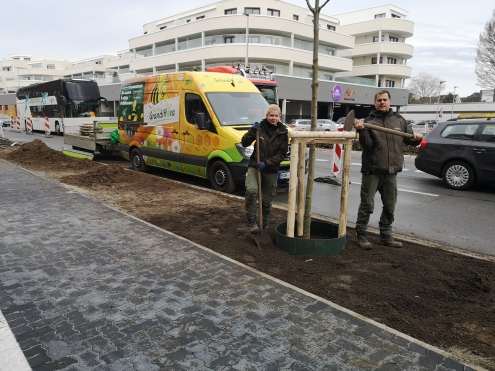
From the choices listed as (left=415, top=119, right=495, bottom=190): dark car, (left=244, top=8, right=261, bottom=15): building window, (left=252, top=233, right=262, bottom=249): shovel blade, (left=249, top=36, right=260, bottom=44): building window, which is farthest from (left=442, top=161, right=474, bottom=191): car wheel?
(left=244, top=8, right=261, bottom=15): building window

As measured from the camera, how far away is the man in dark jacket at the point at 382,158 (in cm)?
496

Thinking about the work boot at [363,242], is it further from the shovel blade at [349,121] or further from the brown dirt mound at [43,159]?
the brown dirt mound at [43,159]

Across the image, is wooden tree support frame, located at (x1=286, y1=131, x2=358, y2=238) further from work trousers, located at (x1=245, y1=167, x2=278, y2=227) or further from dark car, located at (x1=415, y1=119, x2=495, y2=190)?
dark car, located at (x1=415, y1=119, x2=495, y2=190)

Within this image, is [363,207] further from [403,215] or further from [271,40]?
[271,40]

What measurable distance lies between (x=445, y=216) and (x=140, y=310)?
606 centimetres

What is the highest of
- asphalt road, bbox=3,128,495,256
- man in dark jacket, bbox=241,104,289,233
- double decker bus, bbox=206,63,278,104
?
double decker bus, bbox=206,63,278,104

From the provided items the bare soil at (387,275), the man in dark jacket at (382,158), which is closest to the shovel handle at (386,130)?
the man in dark jacket at (382,158)

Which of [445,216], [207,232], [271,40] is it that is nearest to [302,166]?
[207,232]

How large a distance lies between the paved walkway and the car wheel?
24.9 feet

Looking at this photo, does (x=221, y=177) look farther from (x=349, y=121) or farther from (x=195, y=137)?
(x=349, y=121)

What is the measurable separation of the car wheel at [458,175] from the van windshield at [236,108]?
483 centimetres

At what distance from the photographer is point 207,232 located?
571 cm

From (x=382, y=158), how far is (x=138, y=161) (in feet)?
26.7

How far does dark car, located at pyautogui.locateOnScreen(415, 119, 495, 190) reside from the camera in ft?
30.5
